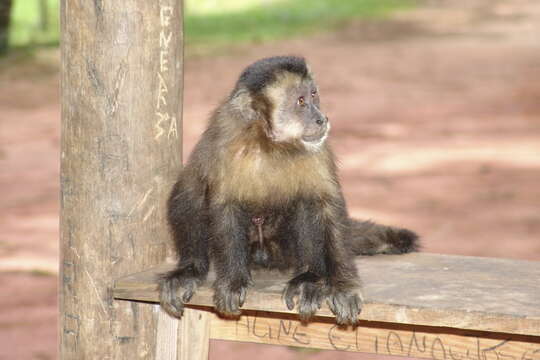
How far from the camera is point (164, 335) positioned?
11.6ft

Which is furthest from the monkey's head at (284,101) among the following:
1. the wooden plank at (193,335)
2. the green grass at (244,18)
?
the green grass at (244,18)

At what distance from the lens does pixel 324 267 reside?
3549mm

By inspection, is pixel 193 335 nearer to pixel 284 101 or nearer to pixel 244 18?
pixel 284 101

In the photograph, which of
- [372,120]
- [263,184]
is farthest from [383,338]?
[372,120]

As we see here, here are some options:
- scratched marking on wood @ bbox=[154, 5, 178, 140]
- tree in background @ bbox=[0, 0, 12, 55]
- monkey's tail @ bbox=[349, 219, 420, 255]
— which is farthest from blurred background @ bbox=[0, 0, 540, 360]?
scratched marking on wood @ bbox=[154, 5, 178, 140]

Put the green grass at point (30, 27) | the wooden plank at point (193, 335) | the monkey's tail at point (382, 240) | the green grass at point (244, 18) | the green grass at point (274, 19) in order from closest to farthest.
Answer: the wooden plank at point (193, 335) < the monkey's tail at point (382, 240) < the green grass at point (30, 27) < the green grass at point (244, 18) < the green grass at point (274, 19)

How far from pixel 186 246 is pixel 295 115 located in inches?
26.8

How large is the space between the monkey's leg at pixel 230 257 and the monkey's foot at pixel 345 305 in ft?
1.08

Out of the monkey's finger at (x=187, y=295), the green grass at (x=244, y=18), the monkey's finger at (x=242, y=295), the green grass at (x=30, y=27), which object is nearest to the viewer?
the monkey's finger at (x=242, y=295)

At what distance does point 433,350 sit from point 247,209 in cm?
87

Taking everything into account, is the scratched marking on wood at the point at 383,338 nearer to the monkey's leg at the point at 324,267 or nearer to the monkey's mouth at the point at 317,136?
the monkey's leg at the point at 324,267

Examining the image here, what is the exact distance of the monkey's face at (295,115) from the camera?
3.48 meters

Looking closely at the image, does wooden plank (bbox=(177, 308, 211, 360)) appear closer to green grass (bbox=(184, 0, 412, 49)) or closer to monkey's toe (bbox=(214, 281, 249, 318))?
monkey's toe (bbox=(214, 281, 249, 318))

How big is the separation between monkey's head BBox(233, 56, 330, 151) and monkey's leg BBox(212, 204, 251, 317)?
34 centimetres
